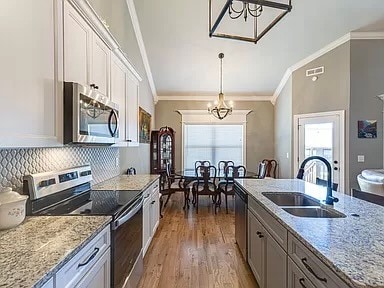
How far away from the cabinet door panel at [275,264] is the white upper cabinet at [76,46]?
181cm

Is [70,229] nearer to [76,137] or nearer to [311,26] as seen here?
[76,137]

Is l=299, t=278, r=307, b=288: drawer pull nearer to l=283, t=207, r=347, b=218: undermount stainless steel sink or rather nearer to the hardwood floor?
l=283, t=207, r=347, b=218: undermount stainless steel sink

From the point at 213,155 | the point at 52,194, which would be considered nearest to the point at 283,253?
the point at 52,194

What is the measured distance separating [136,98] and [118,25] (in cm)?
117

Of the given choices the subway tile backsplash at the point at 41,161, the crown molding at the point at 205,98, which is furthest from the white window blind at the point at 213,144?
the subway tile backsplash at the point at 41,161

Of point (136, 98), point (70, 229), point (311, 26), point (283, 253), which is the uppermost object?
point (311, 26)

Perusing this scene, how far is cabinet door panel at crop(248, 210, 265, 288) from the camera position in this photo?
102 inches

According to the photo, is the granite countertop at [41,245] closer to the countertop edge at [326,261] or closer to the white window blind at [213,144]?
the countertop edge at [326,261]

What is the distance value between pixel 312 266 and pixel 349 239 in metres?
0.24

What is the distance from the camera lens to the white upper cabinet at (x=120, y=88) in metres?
3.22

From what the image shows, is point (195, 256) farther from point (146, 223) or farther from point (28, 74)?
point (28, 74)

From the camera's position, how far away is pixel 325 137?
639cm

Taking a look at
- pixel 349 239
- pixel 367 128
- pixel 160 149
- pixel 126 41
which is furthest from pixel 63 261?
pixel 160 149

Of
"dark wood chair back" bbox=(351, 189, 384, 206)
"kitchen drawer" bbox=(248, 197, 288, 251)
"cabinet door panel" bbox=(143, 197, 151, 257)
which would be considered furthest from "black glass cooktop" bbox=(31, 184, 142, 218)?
"dark wood chair back" bbox=(351, 189, 384, 206)
